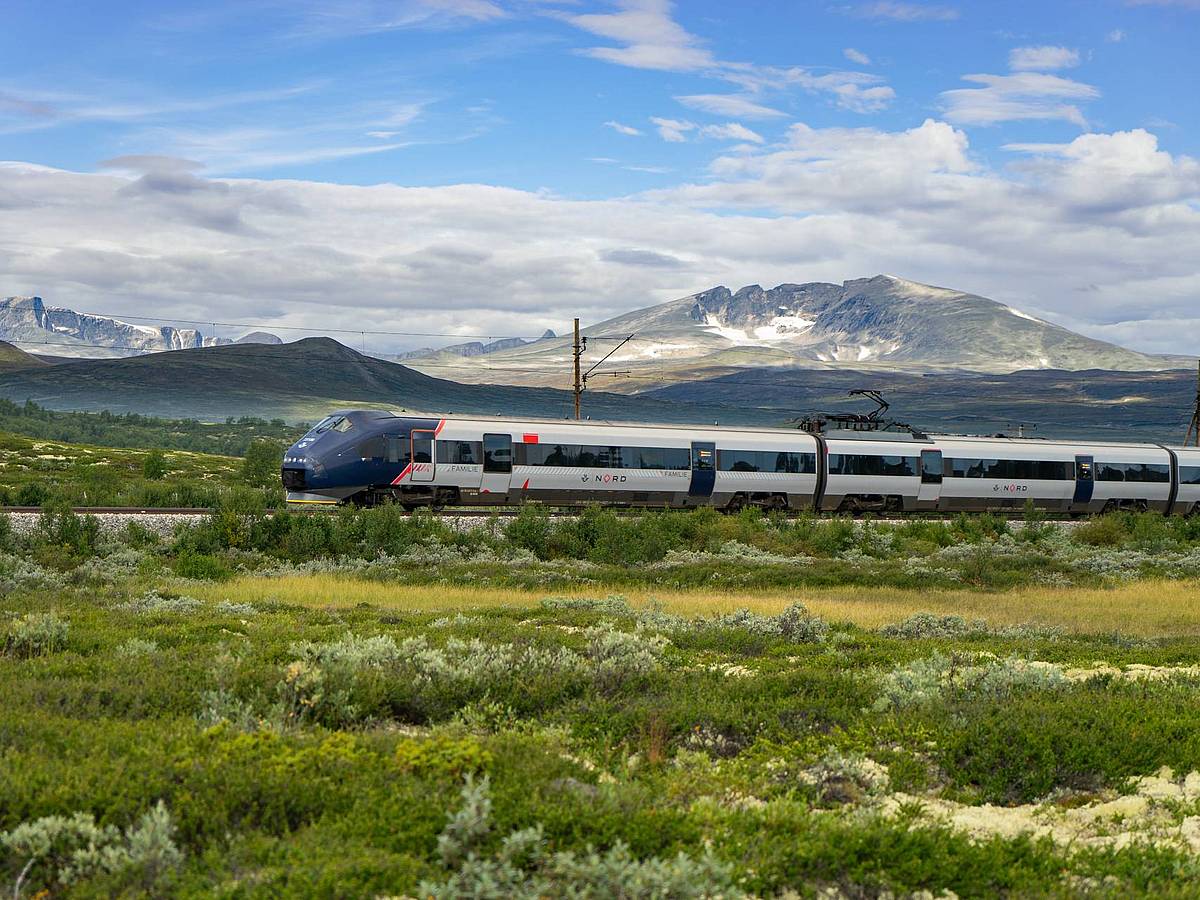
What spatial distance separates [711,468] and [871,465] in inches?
278

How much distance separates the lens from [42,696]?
9141 millimetres

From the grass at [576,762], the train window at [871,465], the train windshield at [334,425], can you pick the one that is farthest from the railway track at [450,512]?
the grass at [576,762]

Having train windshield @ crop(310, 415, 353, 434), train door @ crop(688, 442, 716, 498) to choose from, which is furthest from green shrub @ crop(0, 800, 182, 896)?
train door @ crop(688, 442, 716, 498)

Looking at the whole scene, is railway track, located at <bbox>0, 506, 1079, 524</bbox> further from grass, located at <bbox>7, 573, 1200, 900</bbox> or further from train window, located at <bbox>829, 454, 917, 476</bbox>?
grass, located at <bbox>7, 573, 1200, 900</bbox>

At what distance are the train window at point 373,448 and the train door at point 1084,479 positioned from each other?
95.1ft

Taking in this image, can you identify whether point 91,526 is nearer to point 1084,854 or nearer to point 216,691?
point 216,691

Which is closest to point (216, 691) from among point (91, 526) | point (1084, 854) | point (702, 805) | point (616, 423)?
point (702, 805)

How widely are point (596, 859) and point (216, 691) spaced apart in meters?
5.02

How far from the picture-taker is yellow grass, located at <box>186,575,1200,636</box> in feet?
62.7

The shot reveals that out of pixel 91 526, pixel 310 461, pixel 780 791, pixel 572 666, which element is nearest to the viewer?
pixel 780 791

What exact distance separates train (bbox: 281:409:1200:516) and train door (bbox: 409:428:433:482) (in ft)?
0.14

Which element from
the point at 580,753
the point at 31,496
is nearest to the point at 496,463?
the point at 31,496

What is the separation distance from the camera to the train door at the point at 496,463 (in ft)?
113

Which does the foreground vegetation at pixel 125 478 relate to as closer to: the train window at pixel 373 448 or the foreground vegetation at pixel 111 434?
the train window at pixel 373 448
